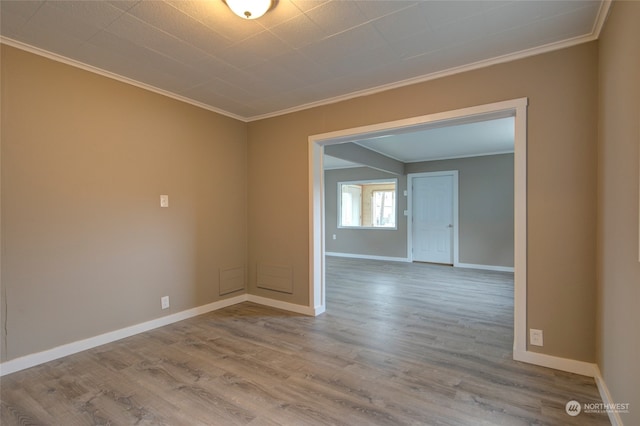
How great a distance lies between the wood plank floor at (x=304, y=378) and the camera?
1860 millimetres

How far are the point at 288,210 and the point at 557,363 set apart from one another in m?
2.93

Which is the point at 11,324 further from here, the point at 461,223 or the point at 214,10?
the point at 461,223

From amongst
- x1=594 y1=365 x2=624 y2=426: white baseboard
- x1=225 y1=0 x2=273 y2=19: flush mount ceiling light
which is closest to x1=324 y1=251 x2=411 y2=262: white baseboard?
x1=594 y1=365 x2=624 y2=426: white baseboard

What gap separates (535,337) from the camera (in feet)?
8.04

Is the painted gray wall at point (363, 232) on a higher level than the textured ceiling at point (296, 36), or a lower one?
lower

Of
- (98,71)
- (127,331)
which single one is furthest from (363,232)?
(98,71)

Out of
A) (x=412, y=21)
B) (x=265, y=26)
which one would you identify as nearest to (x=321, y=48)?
(x=265, y=26)

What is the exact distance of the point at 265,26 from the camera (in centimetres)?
212

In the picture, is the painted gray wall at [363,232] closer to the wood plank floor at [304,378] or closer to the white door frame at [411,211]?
the white door frame at [411,211]

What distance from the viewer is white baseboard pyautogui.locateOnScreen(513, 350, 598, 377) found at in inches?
89.2

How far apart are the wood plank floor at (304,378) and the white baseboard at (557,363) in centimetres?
6

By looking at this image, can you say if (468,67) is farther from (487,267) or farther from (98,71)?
(487,267)

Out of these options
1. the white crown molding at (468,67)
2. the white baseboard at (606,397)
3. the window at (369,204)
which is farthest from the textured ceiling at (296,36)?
the window at (369,204)

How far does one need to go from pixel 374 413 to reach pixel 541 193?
2.02 meters
